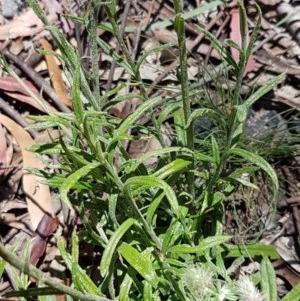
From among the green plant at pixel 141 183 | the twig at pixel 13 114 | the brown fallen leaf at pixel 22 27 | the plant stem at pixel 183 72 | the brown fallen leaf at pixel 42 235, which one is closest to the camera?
the plant stem at pixel 183 72

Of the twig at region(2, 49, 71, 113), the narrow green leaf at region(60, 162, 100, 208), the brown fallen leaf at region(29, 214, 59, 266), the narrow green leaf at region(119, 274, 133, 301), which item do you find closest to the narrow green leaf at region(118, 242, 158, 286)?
the narrow green leaf at region(119, 274, 133, 301)

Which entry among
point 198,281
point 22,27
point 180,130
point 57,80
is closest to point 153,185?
point 198,281

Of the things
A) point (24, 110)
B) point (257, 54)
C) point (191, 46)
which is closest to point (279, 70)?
point (257, 54)

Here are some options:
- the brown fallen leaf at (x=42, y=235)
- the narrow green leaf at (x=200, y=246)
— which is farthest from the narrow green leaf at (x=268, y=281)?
the brown fallen leaf at (x=42, y=235)

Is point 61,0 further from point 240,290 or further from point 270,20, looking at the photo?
point 240,290

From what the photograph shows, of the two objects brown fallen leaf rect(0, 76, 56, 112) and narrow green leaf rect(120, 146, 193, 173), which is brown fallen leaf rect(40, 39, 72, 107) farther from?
narrow green leaf rect(120, 146, 193, 173)

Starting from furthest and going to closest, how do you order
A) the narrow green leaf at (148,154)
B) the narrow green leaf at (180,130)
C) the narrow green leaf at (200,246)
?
the narrow green leaf at (180,130)
the narrow green leaf at (200,246)
the narrow green leaf at (148,154)

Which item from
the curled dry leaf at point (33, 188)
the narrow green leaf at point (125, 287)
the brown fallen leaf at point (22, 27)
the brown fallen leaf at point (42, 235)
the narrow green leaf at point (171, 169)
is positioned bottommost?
the brown fallen leaf at point (42, 235)

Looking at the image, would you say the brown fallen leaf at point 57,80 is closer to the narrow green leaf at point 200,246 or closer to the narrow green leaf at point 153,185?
the narrow green leaf at point 200,246
